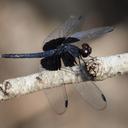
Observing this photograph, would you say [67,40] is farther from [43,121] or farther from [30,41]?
[30,41]

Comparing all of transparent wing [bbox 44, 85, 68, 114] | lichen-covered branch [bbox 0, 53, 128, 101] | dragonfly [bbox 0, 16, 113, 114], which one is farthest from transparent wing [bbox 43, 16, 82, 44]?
lichen-covered branch [bbox 0, 53, 128, 101]

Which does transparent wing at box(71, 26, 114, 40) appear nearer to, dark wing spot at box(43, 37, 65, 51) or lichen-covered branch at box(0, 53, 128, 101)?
dark wing spot at box(43, 37, 65, 51)

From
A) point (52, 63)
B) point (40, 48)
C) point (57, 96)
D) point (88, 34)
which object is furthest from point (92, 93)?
point (40, 48)

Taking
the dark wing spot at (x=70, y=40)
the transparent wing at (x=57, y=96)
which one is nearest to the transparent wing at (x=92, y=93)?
the transparent wing at (x=57, y=96)

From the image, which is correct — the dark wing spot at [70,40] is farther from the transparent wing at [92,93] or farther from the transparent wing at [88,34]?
the transparent wing at [92,93]

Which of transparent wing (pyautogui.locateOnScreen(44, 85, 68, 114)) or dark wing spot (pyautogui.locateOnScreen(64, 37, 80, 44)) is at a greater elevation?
dark wing spot (pyautogui.locateOnScreen(64, 37, 80, 44))
